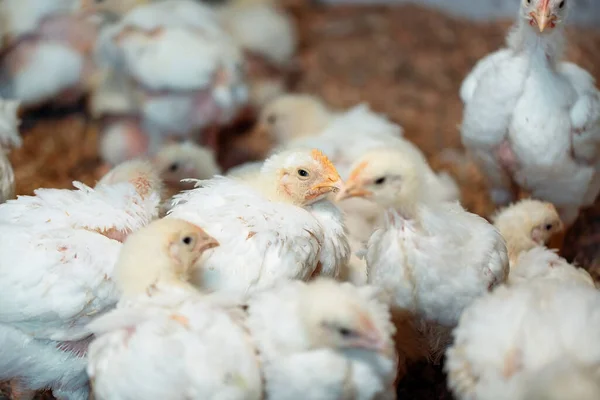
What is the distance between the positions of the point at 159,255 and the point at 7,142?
136cm

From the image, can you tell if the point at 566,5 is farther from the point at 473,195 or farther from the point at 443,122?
the point at 443,122

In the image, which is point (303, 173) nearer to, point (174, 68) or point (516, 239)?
point (516, 239)

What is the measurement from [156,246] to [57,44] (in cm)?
249

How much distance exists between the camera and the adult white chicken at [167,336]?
1.78 m

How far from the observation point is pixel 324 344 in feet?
6.01

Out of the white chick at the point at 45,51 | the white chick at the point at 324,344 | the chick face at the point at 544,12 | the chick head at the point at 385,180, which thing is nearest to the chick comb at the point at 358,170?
the chick head at the point at 385,180

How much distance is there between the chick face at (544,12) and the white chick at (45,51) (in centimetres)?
252

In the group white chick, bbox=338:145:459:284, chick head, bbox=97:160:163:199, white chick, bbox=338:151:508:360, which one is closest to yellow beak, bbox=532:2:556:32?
white chick, bbox=338:145:459:284

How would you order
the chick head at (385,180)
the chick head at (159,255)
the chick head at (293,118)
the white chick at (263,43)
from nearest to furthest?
the chick head at (159,255), the chick head at (385,180), the chick head at (293,118), the white chick at (263,43)

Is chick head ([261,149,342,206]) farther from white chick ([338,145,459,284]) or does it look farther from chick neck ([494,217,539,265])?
chick neck ([494,217,539,265])

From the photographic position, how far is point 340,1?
549 cm

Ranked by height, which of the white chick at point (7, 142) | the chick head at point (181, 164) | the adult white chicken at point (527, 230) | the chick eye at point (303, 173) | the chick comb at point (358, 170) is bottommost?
the chick head at point (181, 164)

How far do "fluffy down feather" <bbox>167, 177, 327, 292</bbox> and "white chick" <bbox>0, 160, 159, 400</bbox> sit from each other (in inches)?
10.5

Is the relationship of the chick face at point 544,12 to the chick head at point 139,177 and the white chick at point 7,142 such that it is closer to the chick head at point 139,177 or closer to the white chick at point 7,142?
the chick head at point 139,177
